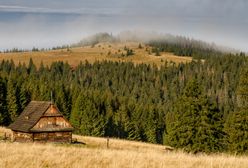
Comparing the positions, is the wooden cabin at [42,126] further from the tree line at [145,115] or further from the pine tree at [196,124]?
the pine tree at [196,124]

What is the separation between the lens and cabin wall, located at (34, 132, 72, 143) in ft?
214

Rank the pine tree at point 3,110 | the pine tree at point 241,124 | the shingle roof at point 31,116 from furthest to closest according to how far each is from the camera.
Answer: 1. the pine tree at point 3,110
2. the shingle roof at point 31,116
3. the pine tree at point 241,124

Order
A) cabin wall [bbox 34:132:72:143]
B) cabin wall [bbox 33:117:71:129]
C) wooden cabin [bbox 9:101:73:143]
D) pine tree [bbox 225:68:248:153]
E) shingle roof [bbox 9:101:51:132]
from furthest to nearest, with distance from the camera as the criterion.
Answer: cabin wall [bbox 34:132:72:143], cabin wall [bbox 33:117:71:129], shingle roof [bbox 9:101:51:132], wooden cabin [bbox 9:101:73:143], pine tree [bbox 225:68:248:153]

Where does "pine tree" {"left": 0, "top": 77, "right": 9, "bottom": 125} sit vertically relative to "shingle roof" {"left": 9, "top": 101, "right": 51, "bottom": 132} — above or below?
below

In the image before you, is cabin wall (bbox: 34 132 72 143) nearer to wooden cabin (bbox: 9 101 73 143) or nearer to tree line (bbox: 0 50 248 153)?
wooden cabin (bbox: 9 101 73 143)

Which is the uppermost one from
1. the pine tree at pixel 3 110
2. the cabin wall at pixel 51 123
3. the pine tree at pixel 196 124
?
the pine tree at pixel 196 124

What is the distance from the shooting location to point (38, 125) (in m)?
64.9

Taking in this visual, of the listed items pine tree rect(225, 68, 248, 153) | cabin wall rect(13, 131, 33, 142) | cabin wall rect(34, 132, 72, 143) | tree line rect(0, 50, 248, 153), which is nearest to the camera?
pine tree rect(225, 68, 248, 153)

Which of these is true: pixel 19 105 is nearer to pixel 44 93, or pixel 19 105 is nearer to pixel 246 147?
pixel 44 93

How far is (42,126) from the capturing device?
214 ft

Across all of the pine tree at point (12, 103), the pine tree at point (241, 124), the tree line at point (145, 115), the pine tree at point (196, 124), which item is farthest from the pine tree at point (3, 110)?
the pine tree at point (241, 124)

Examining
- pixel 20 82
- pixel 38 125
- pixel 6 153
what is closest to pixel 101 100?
pixel 20 82

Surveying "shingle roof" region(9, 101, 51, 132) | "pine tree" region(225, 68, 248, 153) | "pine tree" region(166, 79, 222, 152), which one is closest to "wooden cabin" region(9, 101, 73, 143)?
"shingle roof" region(9, 101, 51, 132)

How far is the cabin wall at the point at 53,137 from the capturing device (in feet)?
214
